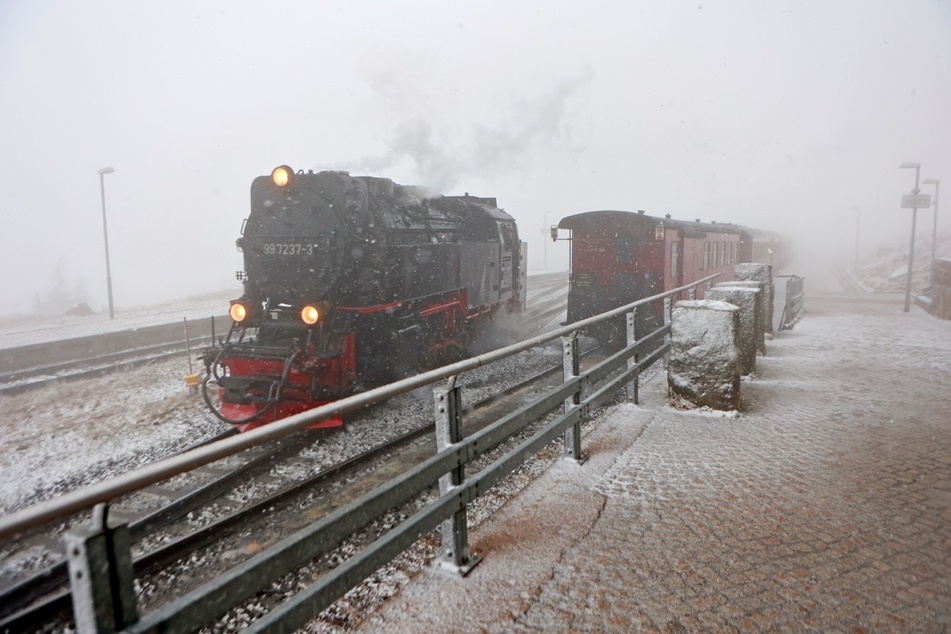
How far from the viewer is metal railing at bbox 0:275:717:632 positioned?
141 centimetres

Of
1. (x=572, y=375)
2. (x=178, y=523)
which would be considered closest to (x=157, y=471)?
(x=572, y=375)

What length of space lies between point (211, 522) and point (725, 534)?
402 centimetres

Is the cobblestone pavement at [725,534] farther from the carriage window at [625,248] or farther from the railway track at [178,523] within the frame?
the carriage window at [625,248]

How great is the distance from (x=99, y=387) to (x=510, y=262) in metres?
8.61

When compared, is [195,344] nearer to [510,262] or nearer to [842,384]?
[510,262]

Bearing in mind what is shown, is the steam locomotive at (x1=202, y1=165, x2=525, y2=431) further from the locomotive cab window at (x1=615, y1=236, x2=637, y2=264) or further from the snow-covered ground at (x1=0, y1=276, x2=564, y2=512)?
the locomotive cab window at (x1=615, y1=236, x2=637, y2=264)

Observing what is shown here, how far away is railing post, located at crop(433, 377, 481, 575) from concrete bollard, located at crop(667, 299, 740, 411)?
323 centimetres

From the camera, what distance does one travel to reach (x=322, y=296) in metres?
7.88

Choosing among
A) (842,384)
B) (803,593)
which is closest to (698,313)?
(842,384)

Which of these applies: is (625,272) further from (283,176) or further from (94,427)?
(94,427)

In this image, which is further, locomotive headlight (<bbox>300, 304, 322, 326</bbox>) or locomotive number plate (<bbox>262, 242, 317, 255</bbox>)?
locomotive number plate (<bbox>262, 242, 317, 255</bbox>)

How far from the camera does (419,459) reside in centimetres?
620

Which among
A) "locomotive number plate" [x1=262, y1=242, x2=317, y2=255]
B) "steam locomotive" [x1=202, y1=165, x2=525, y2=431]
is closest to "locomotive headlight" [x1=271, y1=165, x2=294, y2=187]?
"steam locomotive" [x1=202, y1=165, x2=525, y2=431]

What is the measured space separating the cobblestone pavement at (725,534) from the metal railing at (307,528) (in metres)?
0.35
